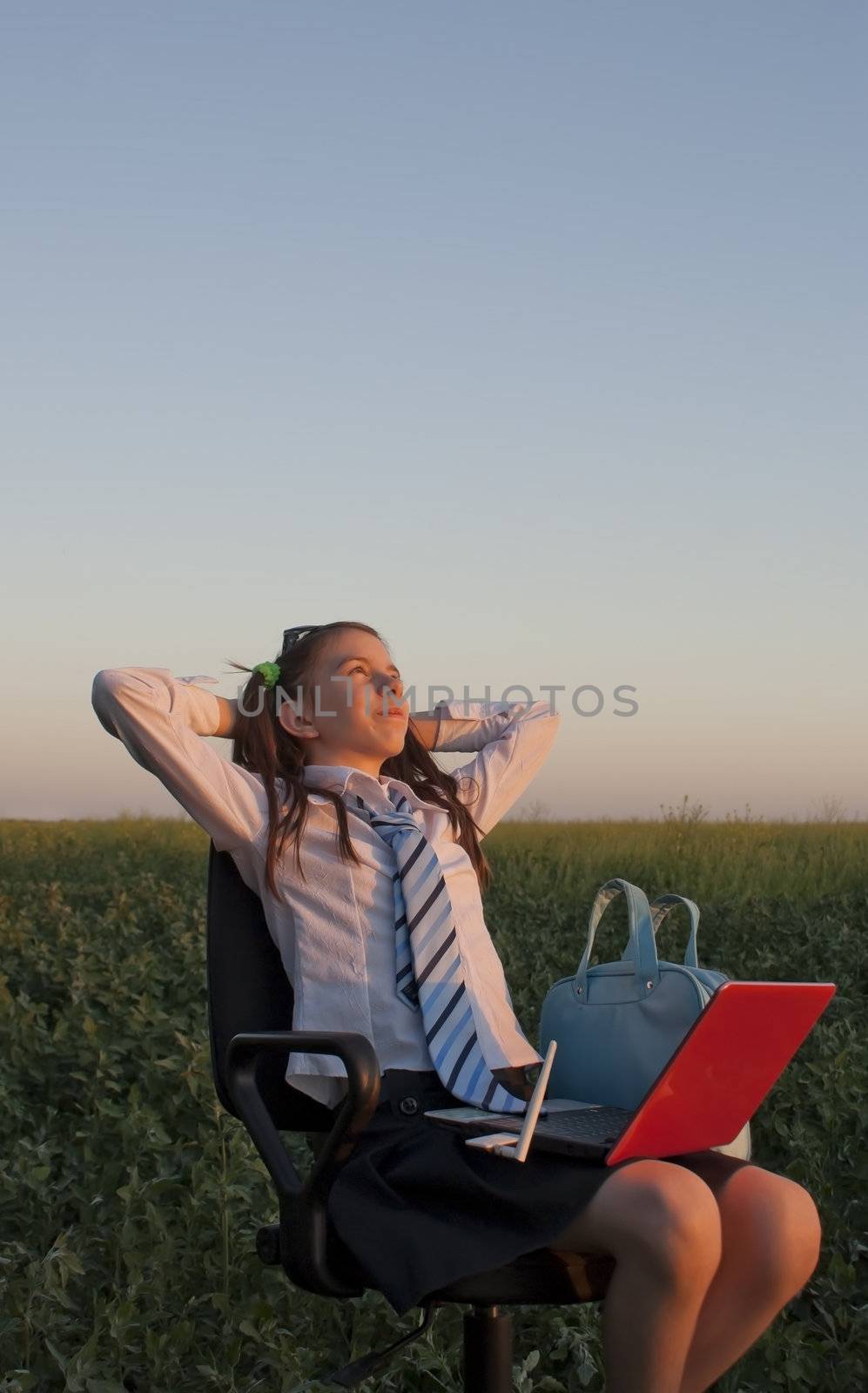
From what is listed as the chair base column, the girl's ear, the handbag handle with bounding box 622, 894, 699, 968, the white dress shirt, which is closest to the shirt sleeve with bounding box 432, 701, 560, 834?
the white dress shirt

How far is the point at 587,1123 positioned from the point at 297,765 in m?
1.04

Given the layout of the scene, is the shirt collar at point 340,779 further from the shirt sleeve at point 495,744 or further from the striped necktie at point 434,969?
the shirt sleeve at point 495,744

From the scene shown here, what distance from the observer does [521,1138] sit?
8.01 feet

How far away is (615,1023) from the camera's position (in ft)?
9.11

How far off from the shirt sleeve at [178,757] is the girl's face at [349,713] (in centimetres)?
23

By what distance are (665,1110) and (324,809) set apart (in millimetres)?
979

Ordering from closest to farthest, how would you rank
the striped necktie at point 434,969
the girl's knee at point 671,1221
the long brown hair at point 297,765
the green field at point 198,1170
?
the girl's knee at point 671,1221
the striped necktie at point 434,969
the long brown hair at point 297,765
the green field at point 198,1170

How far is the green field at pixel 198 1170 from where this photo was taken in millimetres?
3727

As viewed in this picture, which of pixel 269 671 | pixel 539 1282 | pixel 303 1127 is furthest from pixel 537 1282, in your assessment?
pixel 269 671

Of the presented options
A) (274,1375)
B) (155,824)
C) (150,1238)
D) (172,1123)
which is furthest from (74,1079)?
(155,824)

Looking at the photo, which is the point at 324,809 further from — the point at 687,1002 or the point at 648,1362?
the point at 648,1362

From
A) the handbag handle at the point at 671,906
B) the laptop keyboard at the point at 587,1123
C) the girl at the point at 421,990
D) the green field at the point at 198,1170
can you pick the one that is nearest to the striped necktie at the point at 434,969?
the girl at the point at 421,990

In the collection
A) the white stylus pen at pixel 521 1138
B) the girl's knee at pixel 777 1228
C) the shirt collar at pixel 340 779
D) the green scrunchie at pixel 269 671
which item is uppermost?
the green scrunchie at pixel 269 671

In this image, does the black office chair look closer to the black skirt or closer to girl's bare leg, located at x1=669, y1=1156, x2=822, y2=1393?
the black skirt
